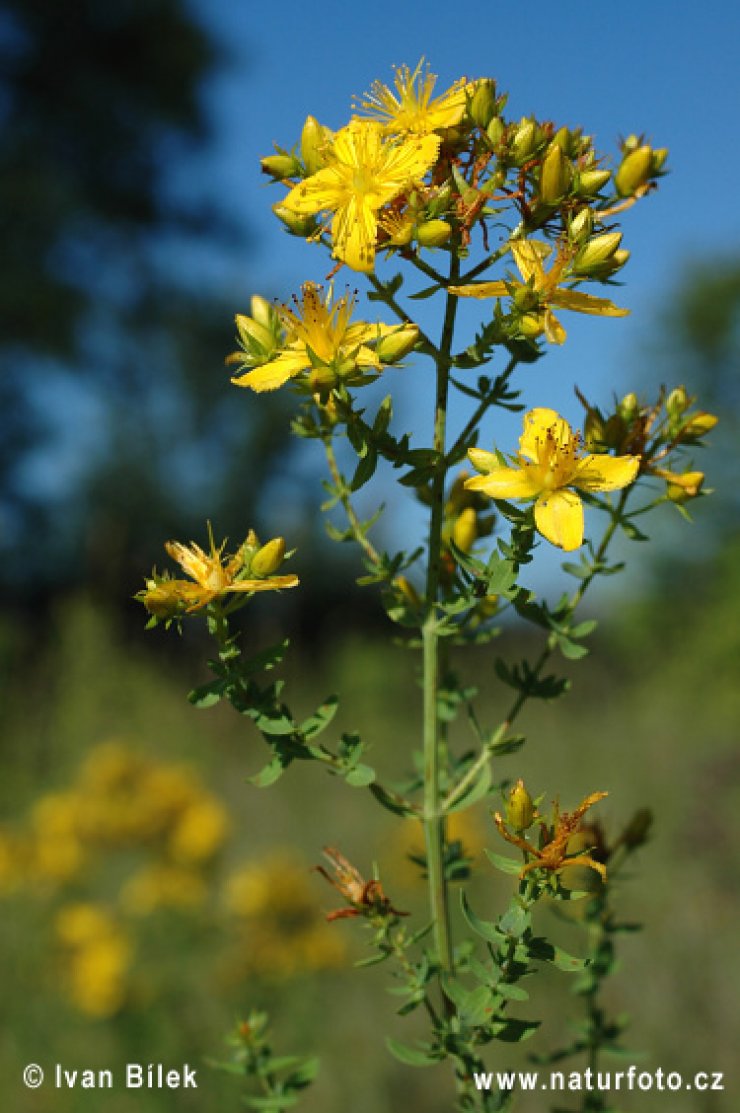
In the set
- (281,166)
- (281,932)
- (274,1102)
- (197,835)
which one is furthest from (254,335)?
(197,835)

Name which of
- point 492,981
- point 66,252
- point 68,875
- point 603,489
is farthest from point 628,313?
point 66,252

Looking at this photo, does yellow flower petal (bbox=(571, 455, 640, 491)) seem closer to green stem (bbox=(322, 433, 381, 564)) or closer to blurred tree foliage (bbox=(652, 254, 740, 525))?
green stem (bbox=(322, 433, 381, 564))

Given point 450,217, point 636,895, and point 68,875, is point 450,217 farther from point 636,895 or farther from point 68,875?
point 636,895

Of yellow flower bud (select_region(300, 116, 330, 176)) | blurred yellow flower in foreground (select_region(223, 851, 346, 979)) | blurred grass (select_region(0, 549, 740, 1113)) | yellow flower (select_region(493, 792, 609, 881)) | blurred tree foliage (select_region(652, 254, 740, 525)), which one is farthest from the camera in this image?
blurred tree foliage (select_region(652, 254, 740, 525))

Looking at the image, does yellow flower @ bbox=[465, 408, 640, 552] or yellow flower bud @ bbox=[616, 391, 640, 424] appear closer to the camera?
yellow flower @ bbox=[465, 408, 640, 552]

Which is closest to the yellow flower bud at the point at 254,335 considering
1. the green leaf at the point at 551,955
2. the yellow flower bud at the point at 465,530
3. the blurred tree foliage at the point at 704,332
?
the yellow flower bud at the point at 465,530

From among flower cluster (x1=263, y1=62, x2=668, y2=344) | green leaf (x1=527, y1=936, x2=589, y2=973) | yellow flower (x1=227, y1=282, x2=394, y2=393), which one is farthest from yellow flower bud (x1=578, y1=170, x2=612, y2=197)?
green leaf (x1=527, y1=936, x2=589, y2=973)

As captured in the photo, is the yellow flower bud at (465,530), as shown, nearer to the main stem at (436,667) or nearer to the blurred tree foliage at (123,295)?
the main stem at (436,667)
